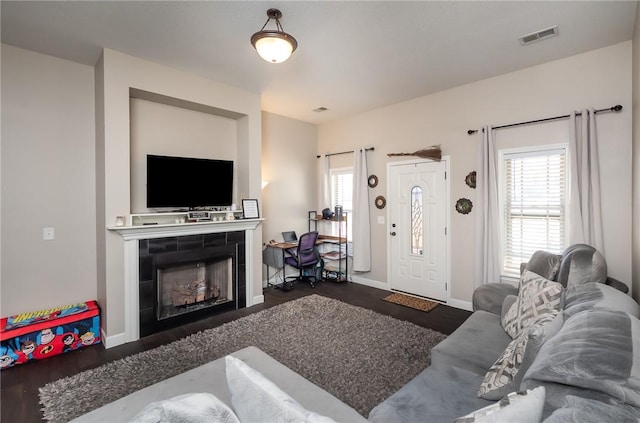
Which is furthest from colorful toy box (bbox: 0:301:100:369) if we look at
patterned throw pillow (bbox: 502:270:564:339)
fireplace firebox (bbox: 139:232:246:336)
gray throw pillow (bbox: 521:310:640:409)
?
patterned throw pillow (bbox: 502:270:564:339)

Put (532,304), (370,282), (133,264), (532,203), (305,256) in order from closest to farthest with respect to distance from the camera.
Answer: (532,304) < (133,264) < (532,203) < (305,256) < (370,282)

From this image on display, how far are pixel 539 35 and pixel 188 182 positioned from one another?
395 centimetres

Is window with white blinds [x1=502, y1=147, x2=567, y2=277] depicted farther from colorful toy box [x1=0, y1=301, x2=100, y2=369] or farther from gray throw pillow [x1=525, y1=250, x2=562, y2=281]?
colorful toy box [x1=0, y1=301, x2=100, y2=369]

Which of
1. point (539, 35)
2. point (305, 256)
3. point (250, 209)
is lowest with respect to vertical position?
point (305, 256)

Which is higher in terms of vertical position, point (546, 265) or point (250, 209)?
point (250, 209)

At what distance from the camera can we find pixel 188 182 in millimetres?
3670

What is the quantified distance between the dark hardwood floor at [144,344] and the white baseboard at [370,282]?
4.9 inches

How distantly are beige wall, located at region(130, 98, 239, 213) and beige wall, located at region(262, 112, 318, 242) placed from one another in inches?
34.2

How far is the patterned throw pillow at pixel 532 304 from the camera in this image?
1916 mm

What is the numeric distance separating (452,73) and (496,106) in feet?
2.26

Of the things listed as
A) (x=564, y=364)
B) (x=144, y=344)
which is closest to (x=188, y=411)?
(x=564, y=364)

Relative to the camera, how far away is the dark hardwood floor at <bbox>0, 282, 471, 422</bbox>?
85.7 inches

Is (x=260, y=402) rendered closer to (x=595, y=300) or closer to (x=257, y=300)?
(x=595, y=300)

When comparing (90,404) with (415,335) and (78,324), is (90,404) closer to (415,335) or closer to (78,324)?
(78,324)
